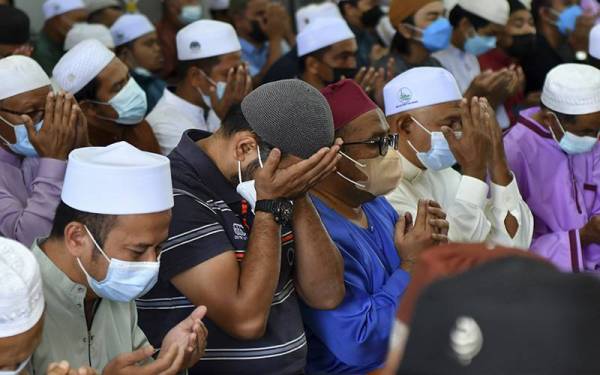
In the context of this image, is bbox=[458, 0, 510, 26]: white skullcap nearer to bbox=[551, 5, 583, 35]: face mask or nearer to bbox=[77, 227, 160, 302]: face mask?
bbox=[551, 5, 583, 35]: face mask

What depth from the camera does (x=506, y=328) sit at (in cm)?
112

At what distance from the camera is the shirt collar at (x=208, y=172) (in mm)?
2730

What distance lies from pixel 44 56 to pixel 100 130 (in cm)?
154

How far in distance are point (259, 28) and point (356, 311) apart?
445cm

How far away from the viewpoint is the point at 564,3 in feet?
23.7

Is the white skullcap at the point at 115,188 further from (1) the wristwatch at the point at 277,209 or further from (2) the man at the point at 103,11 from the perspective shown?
(2) the man at the point at 103,11

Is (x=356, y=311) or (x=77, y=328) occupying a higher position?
(x=77, y=328)

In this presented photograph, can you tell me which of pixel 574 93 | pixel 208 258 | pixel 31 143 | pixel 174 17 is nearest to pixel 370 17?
pixel 174 17

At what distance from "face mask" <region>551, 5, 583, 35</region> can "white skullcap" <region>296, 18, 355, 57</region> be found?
2.39 m

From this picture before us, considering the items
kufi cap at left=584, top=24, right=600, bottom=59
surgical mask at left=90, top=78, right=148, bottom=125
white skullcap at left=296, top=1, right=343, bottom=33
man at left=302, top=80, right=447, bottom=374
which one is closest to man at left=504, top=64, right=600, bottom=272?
kufi cap at left=584, top=24, right=600, bottom=59

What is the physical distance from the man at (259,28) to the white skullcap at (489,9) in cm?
151

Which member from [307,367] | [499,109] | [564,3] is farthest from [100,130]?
[564,3]

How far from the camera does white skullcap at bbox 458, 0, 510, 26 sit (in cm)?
592

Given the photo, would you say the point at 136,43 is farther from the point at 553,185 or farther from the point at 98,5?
the point at 553,185
